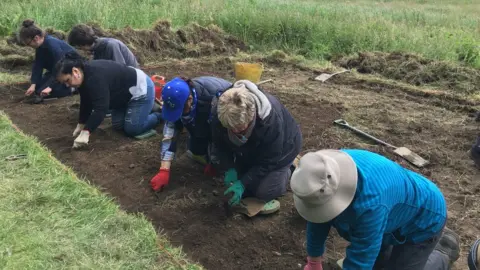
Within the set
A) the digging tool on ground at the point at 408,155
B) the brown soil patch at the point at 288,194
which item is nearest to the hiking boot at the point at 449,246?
the brown soil patch at the point at 288,194

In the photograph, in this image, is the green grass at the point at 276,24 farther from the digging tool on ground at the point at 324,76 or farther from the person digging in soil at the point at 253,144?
the person digging in soil at the point at 253,144

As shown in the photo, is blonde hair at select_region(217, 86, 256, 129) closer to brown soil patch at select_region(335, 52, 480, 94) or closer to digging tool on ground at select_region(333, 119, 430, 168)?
digging tool on ground at select_region(333, 119, 430, 168)

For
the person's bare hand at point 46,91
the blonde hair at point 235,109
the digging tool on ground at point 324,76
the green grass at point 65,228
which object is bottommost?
the digging tool on ground at point 324,76

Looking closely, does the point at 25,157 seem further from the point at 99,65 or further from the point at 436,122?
the point at 436,122

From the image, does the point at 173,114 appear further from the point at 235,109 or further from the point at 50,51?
the point at 50,51

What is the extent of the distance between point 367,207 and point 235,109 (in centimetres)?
108

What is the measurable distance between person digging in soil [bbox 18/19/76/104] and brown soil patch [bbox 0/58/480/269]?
19 centimetres

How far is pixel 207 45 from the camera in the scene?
874 cm

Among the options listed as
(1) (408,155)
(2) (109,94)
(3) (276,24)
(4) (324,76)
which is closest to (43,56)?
(2) (109,94)

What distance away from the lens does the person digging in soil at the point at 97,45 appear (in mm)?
4969

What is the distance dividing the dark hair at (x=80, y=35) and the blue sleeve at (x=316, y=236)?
365 cm

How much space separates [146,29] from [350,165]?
7341 mm

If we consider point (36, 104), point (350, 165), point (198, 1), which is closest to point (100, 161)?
point (36, 104)

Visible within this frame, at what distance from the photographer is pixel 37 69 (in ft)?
18.4
